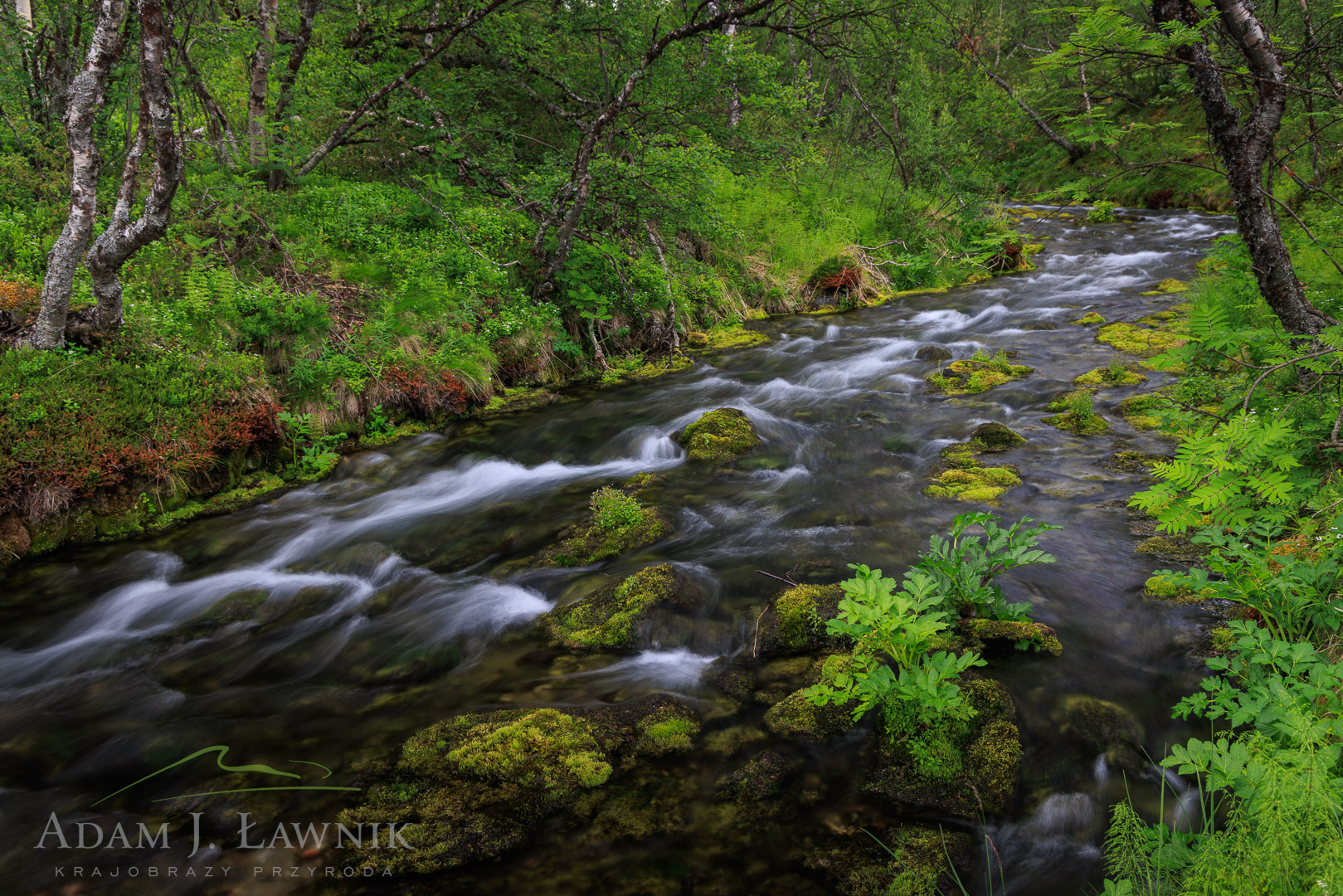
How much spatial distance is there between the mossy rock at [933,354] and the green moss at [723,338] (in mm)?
2942

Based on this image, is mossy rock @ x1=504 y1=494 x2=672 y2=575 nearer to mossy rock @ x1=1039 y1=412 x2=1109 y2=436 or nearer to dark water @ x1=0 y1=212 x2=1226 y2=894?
dark water @ x1=0 y1=212 x2=1226 y2=894

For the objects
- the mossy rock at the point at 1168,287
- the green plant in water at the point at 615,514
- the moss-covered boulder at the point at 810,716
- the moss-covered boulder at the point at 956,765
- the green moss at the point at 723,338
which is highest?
the green moss at the point at 723,338

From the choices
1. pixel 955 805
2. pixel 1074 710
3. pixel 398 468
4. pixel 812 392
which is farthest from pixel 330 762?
pixel 812 392

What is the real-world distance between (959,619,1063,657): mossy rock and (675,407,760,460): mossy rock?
4071mm

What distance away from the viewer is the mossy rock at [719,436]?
25.7 feet

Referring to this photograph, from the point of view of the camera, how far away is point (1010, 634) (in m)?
3.91

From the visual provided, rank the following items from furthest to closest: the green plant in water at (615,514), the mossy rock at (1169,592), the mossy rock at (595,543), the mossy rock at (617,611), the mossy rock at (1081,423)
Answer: the mossy rock at (1081,423) < the green plant in water at (615,514) < the mossy rock at (595,543) < the mossy rock at (617,611) < the mossy rock at (1169,592)

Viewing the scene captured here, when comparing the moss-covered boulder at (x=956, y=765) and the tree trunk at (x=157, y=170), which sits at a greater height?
the tree trunk at (x=157, y=170)

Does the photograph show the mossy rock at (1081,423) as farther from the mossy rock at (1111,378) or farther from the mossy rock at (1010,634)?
the mossy rock at (1010,634)

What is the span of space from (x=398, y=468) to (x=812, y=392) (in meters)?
6.06

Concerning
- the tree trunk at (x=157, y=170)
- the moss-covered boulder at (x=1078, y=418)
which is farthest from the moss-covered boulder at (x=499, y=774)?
the moss-covered boulder at (x=1078, y=418)

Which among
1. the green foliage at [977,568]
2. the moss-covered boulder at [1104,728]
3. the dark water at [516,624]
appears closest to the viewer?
the dark water at [516,624]

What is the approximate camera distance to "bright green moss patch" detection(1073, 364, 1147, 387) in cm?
866

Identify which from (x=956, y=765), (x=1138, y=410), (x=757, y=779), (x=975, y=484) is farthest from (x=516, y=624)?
(x=1138, y=410)
